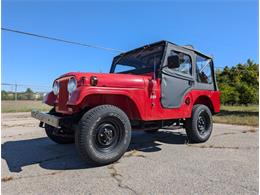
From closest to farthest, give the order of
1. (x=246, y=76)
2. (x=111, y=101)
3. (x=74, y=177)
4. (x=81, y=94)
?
(x=74, y=177) < (x=81, y=94) < (x=111, y=101) < (x=246, y=76)

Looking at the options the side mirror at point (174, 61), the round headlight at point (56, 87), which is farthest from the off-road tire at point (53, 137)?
the side mirror at point (174, 61)

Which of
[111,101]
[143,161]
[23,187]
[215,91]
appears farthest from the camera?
[215,91]

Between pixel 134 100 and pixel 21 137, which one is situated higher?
pixel 134 100

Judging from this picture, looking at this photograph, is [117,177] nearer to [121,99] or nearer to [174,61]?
[121,99]

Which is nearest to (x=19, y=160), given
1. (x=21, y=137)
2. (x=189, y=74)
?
(x=21, y=137)

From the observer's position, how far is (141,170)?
3.30 metres

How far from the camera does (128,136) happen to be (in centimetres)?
377

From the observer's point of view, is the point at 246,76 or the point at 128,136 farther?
the point at 246,76

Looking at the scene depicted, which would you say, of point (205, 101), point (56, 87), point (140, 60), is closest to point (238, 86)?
point (205, 101)

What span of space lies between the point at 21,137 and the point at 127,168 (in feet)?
12.1

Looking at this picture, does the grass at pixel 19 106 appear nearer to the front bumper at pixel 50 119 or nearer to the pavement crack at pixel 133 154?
the front bumper at pixel 50 119

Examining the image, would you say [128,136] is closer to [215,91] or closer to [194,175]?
[194,175]

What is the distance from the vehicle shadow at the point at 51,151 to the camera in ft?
11.9

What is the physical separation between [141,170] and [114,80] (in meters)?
1.37
